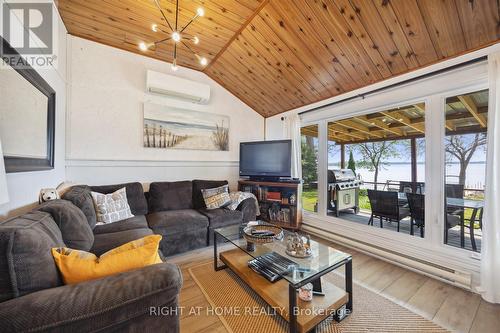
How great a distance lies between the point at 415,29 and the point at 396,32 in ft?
0.47

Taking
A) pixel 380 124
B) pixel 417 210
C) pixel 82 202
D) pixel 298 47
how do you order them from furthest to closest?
pixel 380 124 < pixel 298 47 < pixel 417 210 < pixel 82 202

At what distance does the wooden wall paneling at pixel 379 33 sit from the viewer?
1.81 metres

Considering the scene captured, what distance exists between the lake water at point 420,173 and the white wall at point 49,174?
3.50 meters

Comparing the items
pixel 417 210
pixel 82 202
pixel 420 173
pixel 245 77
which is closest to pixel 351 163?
pixel 420 173

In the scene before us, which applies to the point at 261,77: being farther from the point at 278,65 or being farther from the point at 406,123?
the point at 406,123

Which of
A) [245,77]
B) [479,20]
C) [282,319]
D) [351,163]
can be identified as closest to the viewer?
[282,319]

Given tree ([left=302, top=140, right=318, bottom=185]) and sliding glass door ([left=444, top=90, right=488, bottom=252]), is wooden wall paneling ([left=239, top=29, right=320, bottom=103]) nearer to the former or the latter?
tree ([left=302, top=140, right=318, bottom=185])

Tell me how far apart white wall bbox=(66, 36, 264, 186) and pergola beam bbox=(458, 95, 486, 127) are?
335 cm

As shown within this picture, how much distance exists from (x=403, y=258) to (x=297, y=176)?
1807mm

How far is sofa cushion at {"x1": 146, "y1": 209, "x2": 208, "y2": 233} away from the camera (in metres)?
2.32

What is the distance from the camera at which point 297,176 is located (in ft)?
11.7

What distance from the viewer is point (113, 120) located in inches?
112

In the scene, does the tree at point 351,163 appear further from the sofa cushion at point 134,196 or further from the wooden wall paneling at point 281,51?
the sofa cushion at point 134,196

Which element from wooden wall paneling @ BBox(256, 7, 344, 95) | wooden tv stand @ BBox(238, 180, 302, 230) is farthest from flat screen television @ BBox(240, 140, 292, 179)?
wooden wall paneling @ BBox(256, 7, 344, 95)
